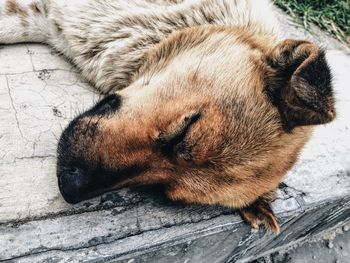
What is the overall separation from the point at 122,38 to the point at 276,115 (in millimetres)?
1235

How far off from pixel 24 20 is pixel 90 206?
1.61 metres

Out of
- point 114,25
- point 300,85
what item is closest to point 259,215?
point 300,85

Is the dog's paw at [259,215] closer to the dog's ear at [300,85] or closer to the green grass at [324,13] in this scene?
the dog's ear at [300,85]

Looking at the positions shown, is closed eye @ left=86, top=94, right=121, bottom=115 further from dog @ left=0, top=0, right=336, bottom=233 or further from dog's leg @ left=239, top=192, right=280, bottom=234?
dog's leg @ left=239, top=192, right=280, bottom=234

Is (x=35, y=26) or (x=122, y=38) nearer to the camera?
(x=122, y=38)

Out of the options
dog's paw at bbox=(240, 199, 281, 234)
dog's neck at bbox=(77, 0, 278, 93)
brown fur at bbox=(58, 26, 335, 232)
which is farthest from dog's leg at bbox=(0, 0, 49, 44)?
dog's paw at bbox=(240, 199, 281, 234)

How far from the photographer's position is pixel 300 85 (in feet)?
7.52

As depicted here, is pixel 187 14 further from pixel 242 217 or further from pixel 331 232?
pixel 331 232

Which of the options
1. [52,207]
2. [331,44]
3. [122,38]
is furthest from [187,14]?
[331,44]

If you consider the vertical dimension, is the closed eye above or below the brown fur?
below

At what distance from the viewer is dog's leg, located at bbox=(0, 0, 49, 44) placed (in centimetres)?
351

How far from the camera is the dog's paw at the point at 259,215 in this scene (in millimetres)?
2846

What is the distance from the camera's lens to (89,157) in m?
2.41

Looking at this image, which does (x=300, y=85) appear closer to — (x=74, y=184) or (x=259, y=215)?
(x=259, y=215)
